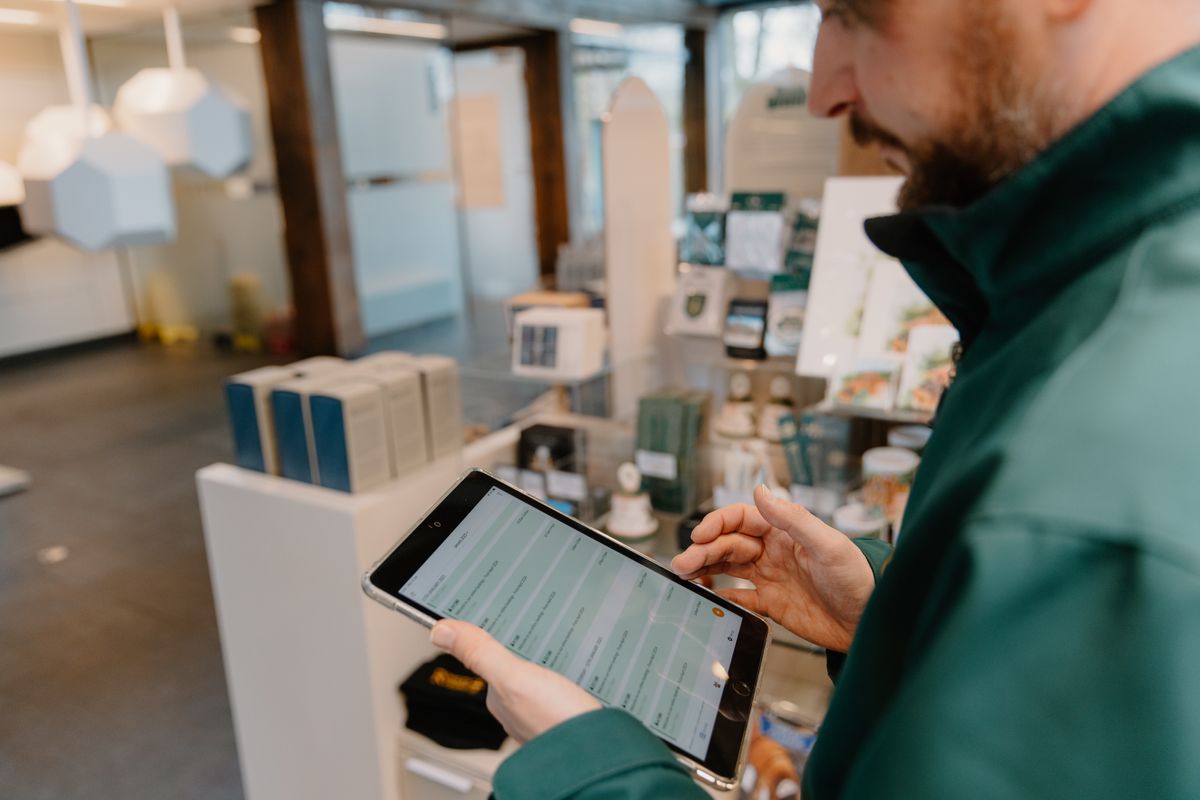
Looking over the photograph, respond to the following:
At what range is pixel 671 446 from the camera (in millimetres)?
1975

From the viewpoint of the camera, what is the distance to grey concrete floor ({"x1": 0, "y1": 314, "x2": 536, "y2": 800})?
2.43 m

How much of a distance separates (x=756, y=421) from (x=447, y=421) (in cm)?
71

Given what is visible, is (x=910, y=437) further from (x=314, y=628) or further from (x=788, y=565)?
(x=314, y=628)

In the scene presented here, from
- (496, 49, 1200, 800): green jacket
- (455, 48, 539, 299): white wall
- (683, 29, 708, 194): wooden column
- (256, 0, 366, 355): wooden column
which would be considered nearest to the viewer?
(496, 49, 1200, 800): green jacket

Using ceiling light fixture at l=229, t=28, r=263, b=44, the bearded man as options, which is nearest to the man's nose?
the bearded man

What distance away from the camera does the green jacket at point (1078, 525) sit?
1.38 feet

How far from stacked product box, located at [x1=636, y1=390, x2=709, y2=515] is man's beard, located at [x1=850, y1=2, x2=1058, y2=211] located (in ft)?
4.67

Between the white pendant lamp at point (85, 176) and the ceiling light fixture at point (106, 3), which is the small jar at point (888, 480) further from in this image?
the ceiling light fixture at point (106, 3)

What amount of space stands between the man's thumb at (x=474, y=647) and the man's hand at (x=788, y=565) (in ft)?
0.88

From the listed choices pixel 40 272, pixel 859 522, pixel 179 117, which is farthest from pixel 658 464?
pixel 40 272

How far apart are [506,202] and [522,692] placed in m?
7.24

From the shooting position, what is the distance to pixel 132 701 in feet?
8.94

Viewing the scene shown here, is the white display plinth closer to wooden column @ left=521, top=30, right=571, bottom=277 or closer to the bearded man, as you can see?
the bearded man

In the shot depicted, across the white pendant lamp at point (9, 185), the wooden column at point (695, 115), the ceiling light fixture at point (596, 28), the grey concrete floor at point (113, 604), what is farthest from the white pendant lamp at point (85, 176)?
the wooden column at point (695, 115)
